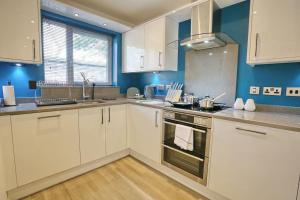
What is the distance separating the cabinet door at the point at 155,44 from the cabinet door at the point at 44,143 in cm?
132

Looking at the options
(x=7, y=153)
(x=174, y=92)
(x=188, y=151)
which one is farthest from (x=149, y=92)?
(x=7, y=153)

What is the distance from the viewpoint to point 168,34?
7.54 ft

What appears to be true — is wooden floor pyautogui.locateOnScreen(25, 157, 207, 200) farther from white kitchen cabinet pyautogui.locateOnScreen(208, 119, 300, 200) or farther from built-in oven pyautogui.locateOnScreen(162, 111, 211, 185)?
white kitchen cabinet pyautogui.locateOnScreen(208, 119, 300, 200)

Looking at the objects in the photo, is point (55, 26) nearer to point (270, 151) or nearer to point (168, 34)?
point (168, 34)

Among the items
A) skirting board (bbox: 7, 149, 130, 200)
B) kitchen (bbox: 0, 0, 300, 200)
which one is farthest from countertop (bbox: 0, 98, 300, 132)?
skirting board (bbox: 7, 149, 130, 200)

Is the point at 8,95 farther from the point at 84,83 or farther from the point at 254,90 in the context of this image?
the point at 254,90

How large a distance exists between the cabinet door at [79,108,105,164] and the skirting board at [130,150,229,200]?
648 mm

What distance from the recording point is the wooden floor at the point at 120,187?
1654 millimetres

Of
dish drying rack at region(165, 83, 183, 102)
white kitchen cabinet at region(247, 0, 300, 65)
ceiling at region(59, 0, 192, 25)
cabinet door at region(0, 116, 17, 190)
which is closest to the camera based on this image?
white kitchen cabinet at region(247, 0, 300, 65)

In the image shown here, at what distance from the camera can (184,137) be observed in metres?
1.72

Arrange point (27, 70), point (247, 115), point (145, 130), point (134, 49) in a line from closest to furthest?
1. point (247, 115)
2. point (27, 70)
3. point (145, 130)
4. point (134, 49)

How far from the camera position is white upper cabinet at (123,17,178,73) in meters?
2.27

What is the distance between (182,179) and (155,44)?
1.92 metres

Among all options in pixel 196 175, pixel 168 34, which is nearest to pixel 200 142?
pixel 196 175
